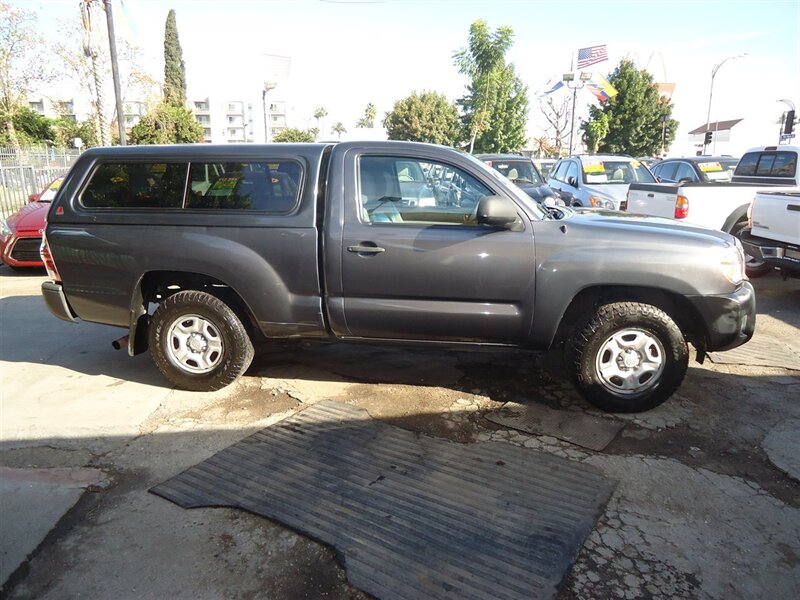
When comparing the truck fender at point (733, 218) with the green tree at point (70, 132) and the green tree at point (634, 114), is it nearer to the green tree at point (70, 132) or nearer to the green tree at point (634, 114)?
the green tree at point (634, 114)

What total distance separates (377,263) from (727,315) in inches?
94.4

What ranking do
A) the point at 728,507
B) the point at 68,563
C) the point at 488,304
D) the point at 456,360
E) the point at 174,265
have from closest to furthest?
the point at 68,563 < the point at 728,507 < the point at 488,304 < the point at 174,265 < the point at 456,360

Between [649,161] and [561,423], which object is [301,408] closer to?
[561,423]

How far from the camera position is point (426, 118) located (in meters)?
56.1

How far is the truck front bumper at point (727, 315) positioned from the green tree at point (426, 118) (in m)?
52.9

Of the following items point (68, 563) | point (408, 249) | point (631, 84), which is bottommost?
point (68, 563)

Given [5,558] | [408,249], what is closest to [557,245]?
[408,249]

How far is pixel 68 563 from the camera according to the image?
263 cm

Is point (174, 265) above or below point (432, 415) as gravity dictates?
above

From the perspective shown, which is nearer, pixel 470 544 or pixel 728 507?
pixel 470 544

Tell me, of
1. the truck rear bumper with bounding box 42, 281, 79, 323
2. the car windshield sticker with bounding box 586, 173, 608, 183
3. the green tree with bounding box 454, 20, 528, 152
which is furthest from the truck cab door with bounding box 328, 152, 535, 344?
the green tree with bounding box 454, 20, 528, 152

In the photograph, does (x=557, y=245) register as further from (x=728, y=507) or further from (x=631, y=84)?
(x=631, y=84)

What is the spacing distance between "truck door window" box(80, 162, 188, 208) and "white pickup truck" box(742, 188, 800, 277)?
654cm

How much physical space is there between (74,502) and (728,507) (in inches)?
137
